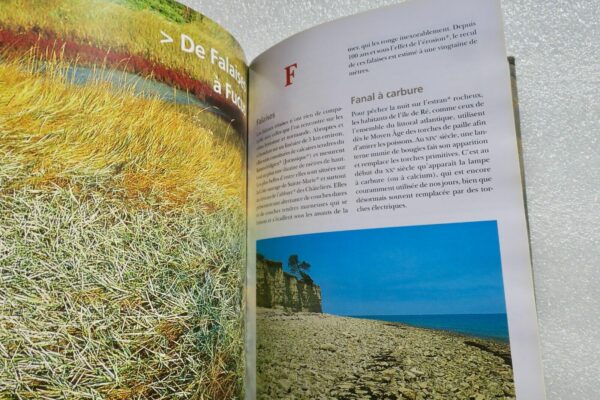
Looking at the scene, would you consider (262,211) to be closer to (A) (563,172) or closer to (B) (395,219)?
(B) (395,219)

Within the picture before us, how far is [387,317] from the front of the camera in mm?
645

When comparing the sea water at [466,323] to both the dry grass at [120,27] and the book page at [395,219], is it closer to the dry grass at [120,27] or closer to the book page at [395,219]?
the book page at [395,219]

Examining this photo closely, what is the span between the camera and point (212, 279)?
651mm

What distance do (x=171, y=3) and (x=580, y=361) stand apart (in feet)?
2.23

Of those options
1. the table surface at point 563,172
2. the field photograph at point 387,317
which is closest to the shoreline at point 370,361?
the field photograph at point 387,317

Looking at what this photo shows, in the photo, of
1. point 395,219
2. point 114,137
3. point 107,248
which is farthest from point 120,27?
point 395,219

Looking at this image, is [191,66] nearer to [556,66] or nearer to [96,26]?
[96,26]

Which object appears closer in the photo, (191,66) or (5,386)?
(5,386)

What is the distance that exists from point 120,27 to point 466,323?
1.77 feet

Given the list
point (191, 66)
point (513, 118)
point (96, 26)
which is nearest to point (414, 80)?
point (513, 118)

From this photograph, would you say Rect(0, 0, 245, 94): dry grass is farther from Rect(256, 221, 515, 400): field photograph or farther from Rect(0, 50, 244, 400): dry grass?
Rect(256, 221, 515, 400): field photograph

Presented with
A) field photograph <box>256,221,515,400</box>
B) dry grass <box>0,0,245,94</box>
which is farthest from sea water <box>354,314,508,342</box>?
dry grass <box>0,0,245,94</box>

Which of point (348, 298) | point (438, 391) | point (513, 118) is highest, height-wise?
point (513, 118)

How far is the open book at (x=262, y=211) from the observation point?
0.53 metres
